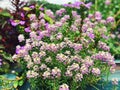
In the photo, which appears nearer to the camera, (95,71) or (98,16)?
(95,71)

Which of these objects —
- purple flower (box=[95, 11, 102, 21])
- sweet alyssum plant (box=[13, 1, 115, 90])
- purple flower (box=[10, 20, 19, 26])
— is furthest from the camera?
purple flower (box=[95, 11, 102, 21])

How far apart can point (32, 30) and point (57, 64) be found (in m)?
0.91

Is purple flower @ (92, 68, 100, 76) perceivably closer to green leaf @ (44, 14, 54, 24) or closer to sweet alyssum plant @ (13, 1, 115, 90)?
sweet alyssum plant @ (13, 1, 115, 90)

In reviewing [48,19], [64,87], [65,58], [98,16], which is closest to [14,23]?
[48,19]

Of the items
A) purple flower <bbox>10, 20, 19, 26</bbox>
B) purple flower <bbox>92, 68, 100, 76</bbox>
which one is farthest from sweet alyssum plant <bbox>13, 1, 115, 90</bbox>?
→ purple flower <bbox>10, 20, 19, 26</bbox>

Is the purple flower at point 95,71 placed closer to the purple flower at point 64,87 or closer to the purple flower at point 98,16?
the purple flower at point 64,87

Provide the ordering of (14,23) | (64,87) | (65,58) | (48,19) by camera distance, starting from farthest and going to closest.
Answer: (48,19), (14,23), (65,58), (64,87)

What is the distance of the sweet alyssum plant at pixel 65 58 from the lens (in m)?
4.92

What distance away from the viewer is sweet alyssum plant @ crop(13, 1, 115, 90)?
492 cm

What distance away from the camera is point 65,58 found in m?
4.92

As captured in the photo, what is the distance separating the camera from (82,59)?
5102 millimetres

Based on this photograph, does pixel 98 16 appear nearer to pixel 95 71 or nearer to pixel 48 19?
pixel 48 19

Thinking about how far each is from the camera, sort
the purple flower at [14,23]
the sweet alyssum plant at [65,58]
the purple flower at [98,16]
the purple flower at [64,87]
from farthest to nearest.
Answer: the purple flower at [98,16] < the purple flower at [14,23] < the sweet alyssum plant at [65,58] < the purple flower at [64,87]

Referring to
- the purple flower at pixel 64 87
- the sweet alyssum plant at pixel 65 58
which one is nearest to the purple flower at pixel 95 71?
the sweet alyssum plant at pixel 65 58
